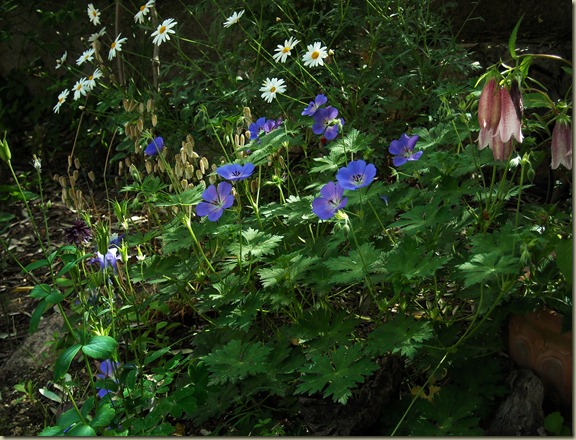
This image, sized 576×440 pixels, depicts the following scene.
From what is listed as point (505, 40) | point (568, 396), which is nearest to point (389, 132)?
point (505, 40)

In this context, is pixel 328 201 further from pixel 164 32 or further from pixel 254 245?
pixel 164 32

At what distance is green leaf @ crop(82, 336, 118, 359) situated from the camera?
181 centimetres

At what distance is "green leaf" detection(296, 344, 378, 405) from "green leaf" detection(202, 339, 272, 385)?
122mm

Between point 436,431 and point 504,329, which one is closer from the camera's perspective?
point 436,431

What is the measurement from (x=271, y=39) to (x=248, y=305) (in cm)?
158

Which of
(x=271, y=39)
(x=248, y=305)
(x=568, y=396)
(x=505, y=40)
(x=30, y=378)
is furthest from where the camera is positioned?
(x=505, y=40)

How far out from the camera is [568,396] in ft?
6.43

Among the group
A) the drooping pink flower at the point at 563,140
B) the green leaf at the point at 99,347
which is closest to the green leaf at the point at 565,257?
the drooping pink flower at the point at 563,140

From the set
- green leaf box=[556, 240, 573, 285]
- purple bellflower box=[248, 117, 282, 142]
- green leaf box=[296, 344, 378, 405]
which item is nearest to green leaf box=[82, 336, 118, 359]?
green leaf box=[296, 344, 378, 405]

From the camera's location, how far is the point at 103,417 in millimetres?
1882

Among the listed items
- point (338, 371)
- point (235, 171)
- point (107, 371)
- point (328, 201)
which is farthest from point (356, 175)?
point (107, 371)

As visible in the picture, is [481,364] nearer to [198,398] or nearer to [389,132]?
[198,398]

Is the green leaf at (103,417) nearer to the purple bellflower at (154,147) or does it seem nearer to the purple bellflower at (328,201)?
the purple bellflower at (328,201)

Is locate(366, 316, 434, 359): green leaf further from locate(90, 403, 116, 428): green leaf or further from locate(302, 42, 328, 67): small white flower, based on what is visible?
locate(302, 42, 328, 67): small white flower
